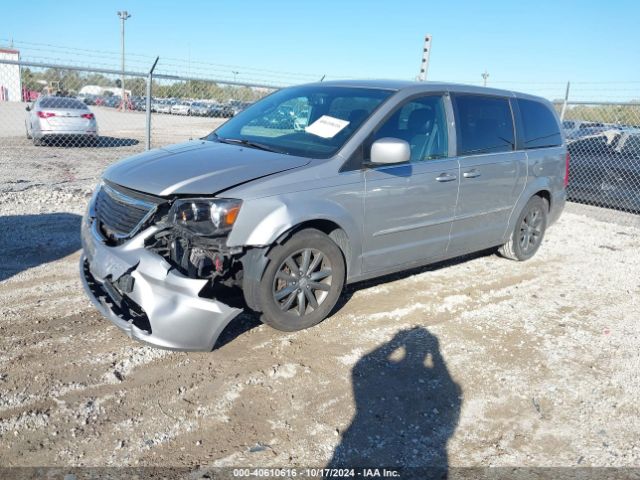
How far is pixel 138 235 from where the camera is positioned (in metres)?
3.46

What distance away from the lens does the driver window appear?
4.41 meters

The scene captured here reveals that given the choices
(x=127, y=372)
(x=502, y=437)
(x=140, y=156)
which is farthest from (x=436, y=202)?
(x=127, y=372)

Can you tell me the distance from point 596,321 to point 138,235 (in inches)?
157

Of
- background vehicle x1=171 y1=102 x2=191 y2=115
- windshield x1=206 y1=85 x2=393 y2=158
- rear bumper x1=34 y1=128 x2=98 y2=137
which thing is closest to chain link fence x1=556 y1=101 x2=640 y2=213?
windshield x1=206 y1=85 x2=393 y2=158

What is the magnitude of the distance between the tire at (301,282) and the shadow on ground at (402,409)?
0.56m

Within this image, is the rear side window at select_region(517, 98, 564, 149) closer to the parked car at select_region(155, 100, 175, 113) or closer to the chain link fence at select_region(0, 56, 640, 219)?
the chain link fence at select_region(0, 56, 640, 219)

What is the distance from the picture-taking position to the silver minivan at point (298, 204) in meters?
3.44

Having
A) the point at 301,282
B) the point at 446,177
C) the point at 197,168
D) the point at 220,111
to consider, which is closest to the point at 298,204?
the point at 301,282

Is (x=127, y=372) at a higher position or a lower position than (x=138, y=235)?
lower

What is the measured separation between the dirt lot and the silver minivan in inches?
12.9

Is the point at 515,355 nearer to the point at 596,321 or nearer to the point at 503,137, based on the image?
the point at 596,321

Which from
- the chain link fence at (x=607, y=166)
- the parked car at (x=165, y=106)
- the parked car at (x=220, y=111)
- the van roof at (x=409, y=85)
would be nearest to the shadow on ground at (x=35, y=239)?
the van roof at (x=409, y=85)

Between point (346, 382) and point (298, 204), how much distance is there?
1250 millimetres

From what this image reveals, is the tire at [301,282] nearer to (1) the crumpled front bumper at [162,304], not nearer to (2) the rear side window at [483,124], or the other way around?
(1) the crumpled front bumper at [162,304]
